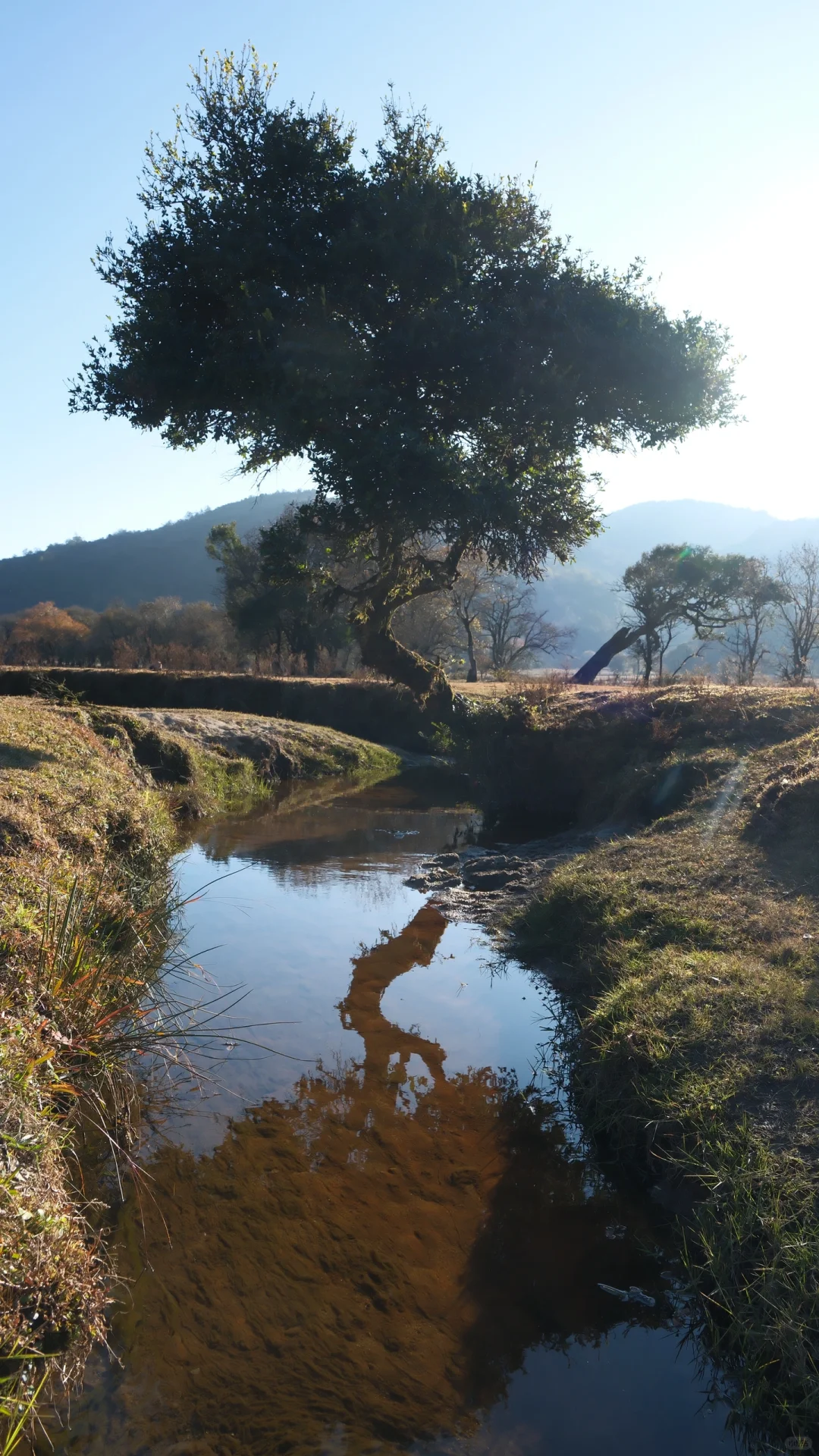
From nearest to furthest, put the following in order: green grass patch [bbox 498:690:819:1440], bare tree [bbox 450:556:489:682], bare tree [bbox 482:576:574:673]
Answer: green grass patch [bbox 498:690:819:1440], bare tree [bbox 450:556:489:682], bare tree [bbox 482:576:574:673]

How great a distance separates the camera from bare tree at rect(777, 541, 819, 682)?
142ft

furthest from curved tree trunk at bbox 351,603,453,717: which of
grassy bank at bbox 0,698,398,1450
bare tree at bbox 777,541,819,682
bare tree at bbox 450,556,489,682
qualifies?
bare tree at bbox 777,541,819,682

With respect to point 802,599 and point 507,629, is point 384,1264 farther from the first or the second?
point 507,629

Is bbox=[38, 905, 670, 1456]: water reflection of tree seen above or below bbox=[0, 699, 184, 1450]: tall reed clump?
below

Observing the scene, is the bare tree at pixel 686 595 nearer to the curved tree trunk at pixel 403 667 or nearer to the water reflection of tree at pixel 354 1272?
the curved tree trunk at pixel 403 667

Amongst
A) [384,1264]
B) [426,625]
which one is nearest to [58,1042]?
[384,1264]

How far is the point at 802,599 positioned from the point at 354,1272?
149 ft

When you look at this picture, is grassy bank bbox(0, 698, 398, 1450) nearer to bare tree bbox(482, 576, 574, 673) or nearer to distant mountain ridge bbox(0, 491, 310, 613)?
bare tree bbox(482, 576, 574, 673)

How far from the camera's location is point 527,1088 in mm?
6578

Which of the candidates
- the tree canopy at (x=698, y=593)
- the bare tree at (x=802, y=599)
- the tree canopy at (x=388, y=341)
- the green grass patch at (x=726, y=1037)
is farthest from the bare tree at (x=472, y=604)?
the green grass patch at (x=726, y=1037)

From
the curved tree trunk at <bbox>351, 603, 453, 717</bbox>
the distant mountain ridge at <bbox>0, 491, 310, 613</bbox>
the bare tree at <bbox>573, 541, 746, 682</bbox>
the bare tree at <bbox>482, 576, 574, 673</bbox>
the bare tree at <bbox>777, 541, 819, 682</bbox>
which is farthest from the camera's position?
the distant mountain ridge at <bbox>0, 491, 310, 613</bbox>

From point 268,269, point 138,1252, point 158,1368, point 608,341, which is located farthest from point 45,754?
point 608,341

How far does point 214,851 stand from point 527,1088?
28.1 feet

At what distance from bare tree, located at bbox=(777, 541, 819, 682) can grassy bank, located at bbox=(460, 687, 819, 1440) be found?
100 ft
